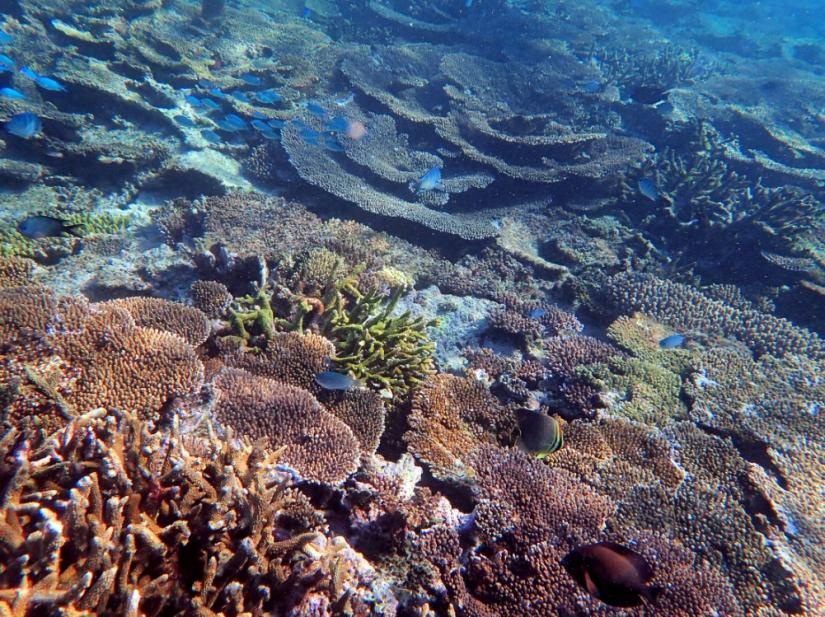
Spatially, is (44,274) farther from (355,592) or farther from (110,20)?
(110,20)

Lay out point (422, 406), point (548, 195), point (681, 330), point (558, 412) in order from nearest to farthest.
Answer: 1. point (422, 406)
2. point (558, 412)
3. point (681, 330)
4. point (548, 195)

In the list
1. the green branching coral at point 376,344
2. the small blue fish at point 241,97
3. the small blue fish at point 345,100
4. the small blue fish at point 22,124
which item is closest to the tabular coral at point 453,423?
the green branching coral at point 376,344

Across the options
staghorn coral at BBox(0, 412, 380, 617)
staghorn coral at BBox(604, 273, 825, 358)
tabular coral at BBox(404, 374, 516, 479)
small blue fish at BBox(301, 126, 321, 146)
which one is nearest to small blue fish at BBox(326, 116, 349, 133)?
small blue fish at BBox(301, 126, 321, 146)

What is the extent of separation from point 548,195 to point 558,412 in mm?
5240

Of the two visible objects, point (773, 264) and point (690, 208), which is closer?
point (773, 264)

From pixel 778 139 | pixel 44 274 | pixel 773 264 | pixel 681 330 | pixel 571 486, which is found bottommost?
pixel 44 274

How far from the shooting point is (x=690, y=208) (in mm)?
8641

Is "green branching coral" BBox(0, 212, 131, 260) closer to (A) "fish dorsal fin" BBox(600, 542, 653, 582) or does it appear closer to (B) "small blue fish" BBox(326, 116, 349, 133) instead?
(B) "small blue fish" BBox(326, 116, 349, 133)

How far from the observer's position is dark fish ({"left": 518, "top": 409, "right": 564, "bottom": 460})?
3000 millimetres

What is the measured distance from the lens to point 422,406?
366 centimetres

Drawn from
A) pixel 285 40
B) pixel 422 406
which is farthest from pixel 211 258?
pixel 285 40

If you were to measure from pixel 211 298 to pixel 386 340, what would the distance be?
173 cm

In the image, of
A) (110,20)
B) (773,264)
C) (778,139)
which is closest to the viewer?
(773,264)

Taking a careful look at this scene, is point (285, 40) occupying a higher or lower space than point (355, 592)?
higher
